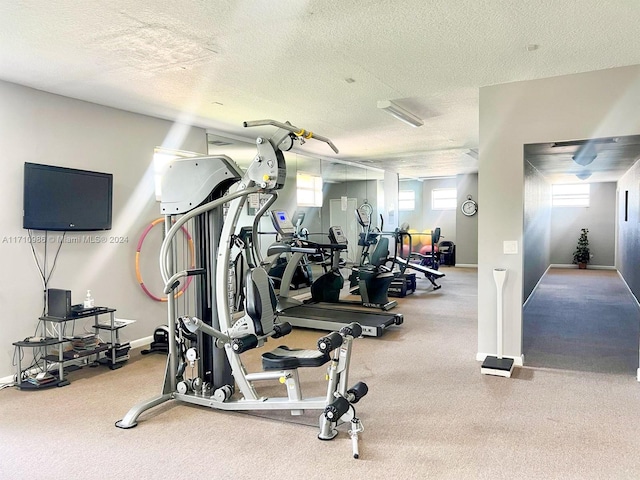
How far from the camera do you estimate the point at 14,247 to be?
4.09 metres

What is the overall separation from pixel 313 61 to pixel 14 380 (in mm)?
3688

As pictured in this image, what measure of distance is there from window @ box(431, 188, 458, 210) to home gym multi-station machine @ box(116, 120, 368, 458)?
35.8 ft

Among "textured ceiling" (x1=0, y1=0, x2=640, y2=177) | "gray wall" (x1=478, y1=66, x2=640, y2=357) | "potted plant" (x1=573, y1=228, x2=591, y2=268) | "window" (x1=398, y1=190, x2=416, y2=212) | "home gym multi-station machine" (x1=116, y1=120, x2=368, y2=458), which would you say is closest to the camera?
"textured ceiling" (x1=0, y1=0, x2=640, y2=177)

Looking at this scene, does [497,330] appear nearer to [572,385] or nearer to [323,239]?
[572,385]

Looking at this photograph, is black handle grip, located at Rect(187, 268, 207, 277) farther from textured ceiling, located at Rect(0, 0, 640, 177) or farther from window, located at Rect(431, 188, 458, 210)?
window, located at Rect(431, 188, 458, 210)

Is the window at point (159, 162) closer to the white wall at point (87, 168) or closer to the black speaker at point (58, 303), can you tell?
the white wall at point (87, 168)

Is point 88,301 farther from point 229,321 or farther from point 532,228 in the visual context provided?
point 532,228

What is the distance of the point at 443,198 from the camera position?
13.8 m

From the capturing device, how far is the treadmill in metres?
5.69

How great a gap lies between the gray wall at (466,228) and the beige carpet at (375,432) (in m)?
8.71

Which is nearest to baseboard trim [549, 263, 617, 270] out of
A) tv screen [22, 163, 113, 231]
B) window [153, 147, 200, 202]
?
window [153, 147, 200, 202]

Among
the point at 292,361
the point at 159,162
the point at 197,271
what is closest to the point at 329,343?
the point at 292,361

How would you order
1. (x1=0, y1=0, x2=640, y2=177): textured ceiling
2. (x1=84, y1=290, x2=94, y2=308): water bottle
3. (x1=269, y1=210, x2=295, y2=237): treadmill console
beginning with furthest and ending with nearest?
(x1=269, y1=210, x2=295, y2=237): treadmill console → (x1=84, y1=290, x2=94, y2=308): water bottle → (x1=0, y1=0, x2=640, y2=177): textured ceiling

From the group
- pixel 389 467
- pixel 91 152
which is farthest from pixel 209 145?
pixel 389 467
